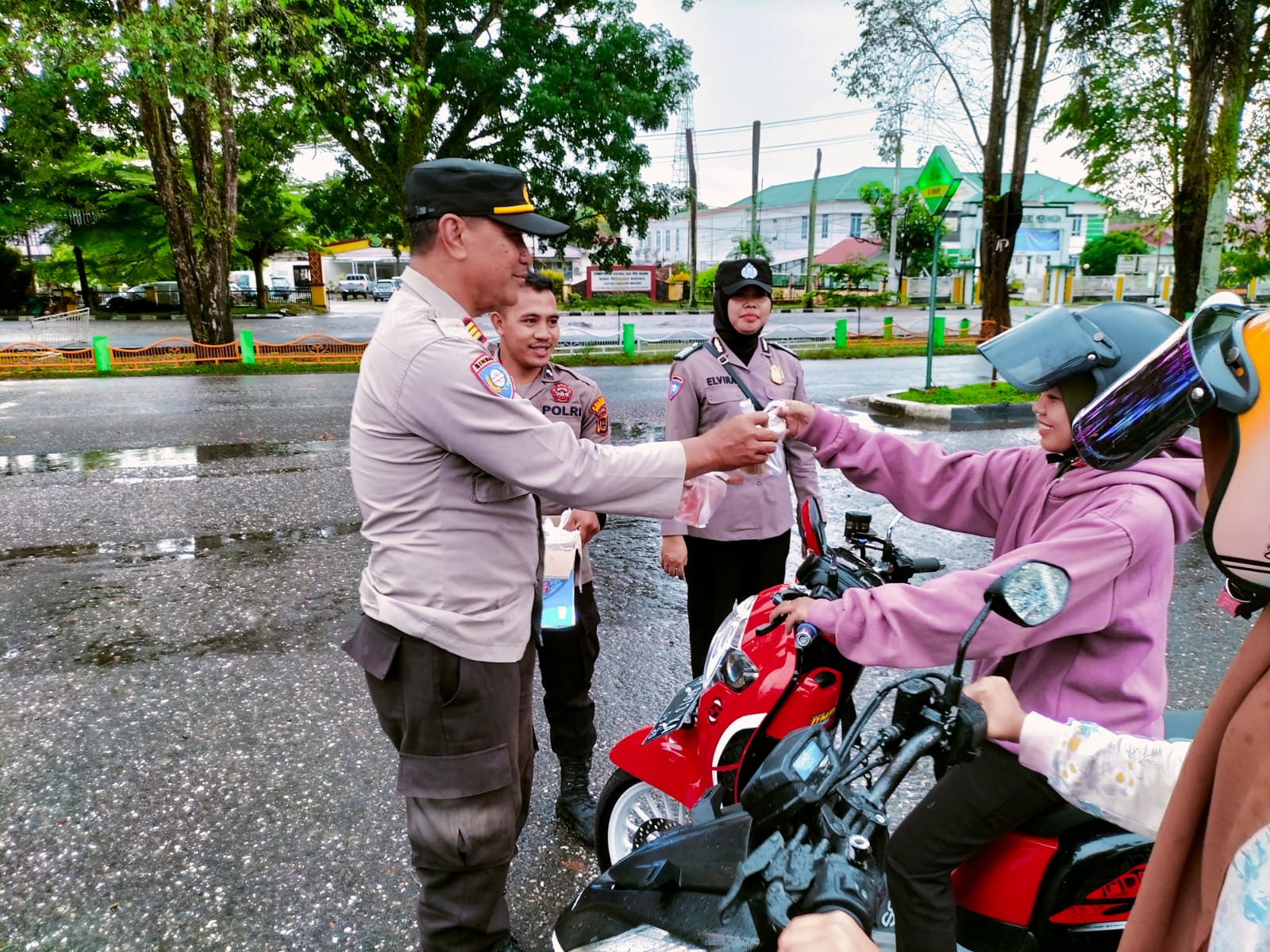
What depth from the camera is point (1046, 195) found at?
66.3 metres

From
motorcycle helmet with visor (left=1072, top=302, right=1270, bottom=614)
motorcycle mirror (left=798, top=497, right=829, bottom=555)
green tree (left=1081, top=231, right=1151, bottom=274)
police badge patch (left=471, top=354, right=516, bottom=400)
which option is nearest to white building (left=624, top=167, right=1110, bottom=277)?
green tree (left=1081, top=231, right=1151, bottom=274)

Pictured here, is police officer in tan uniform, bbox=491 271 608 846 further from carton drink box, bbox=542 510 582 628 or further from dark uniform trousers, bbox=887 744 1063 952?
dark uniform trousers, bbox=887 744 1063 952

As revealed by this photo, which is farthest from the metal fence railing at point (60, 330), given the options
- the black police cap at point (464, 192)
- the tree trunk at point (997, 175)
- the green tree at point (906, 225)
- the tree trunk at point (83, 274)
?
the green tree at point (906, 225)

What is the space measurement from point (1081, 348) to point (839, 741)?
1.10 m

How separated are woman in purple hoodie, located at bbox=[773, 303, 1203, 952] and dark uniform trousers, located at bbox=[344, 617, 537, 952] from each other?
76cm

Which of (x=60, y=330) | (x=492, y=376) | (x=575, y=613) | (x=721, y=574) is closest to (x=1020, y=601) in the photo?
(x=492, y=376)

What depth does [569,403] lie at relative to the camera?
3.24 meters

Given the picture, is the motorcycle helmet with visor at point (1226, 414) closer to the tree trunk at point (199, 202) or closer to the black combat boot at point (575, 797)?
the black combat boot at point (575, 797)

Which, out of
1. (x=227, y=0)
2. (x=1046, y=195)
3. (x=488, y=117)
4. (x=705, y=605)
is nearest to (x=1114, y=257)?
(x=1046, y=195)

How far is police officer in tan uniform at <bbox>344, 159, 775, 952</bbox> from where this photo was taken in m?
1.86

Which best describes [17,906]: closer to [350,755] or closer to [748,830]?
[350,755]

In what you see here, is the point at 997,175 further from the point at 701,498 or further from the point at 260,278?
the point at 260,278

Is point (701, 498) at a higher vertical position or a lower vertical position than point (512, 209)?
lower

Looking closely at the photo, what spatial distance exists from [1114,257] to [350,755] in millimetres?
55650
